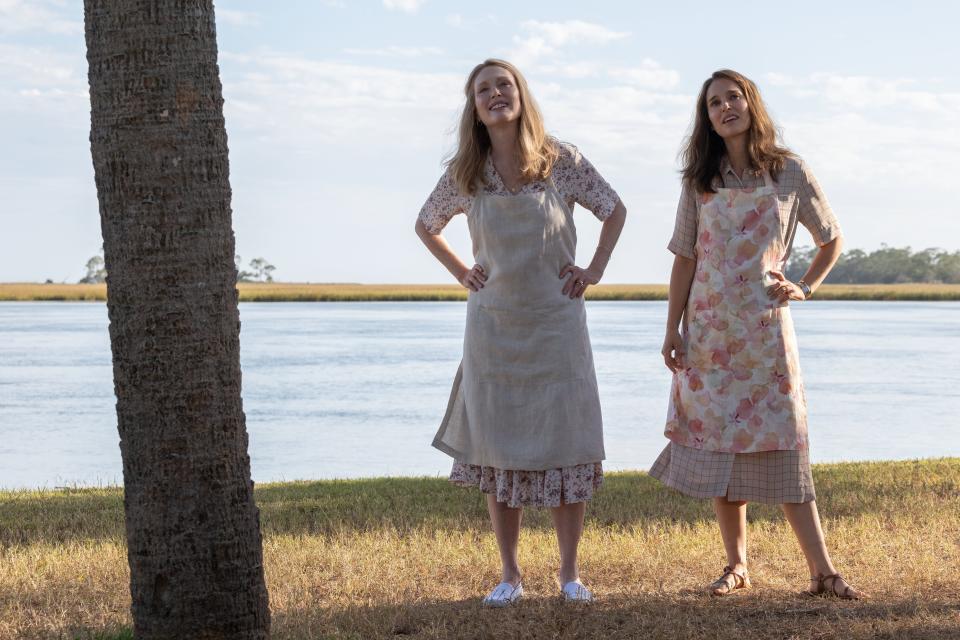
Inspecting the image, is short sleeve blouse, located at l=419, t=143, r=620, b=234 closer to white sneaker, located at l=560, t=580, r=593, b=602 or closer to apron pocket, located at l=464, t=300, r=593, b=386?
apron pocket, located at l=464, t=300, r=593, b=386

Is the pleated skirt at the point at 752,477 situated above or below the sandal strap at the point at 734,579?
above

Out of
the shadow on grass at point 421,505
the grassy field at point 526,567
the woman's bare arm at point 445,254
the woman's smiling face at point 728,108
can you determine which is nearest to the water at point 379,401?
the shadow on grass at point 421,505

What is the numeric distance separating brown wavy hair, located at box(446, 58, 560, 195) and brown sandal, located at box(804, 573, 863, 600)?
203cm

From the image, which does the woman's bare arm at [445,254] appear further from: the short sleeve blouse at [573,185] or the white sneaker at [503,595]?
the white sneaker at [503,595]

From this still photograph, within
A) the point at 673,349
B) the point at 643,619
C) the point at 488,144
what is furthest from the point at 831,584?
the point at 488,144

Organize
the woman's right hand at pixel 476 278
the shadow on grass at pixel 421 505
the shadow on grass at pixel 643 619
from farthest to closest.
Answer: the shadow on grass at pixel 421 505 → the woman's right hand at pixel 476 278 → the shadow on grass at pixel 643 619

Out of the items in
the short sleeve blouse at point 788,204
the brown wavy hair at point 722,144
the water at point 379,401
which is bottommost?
the water at point 379,401

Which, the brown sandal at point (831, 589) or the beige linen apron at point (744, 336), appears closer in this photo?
the beige linen apron at point (744, 336)

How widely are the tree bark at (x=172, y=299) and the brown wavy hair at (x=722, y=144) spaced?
2.08 metres

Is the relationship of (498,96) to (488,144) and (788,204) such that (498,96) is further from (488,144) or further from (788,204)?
(788,204)

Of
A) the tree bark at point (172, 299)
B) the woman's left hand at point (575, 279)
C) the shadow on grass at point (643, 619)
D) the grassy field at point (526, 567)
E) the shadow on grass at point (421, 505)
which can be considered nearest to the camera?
the tree bark at point (172, 299)

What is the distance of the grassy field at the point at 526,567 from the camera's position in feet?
14.9

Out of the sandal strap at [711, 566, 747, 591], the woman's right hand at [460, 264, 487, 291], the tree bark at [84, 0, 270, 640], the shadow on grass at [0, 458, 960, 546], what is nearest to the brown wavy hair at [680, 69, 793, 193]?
the woman's right hand at [460, 264, 487, 291]

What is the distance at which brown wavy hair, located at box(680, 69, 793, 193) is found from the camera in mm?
4793
